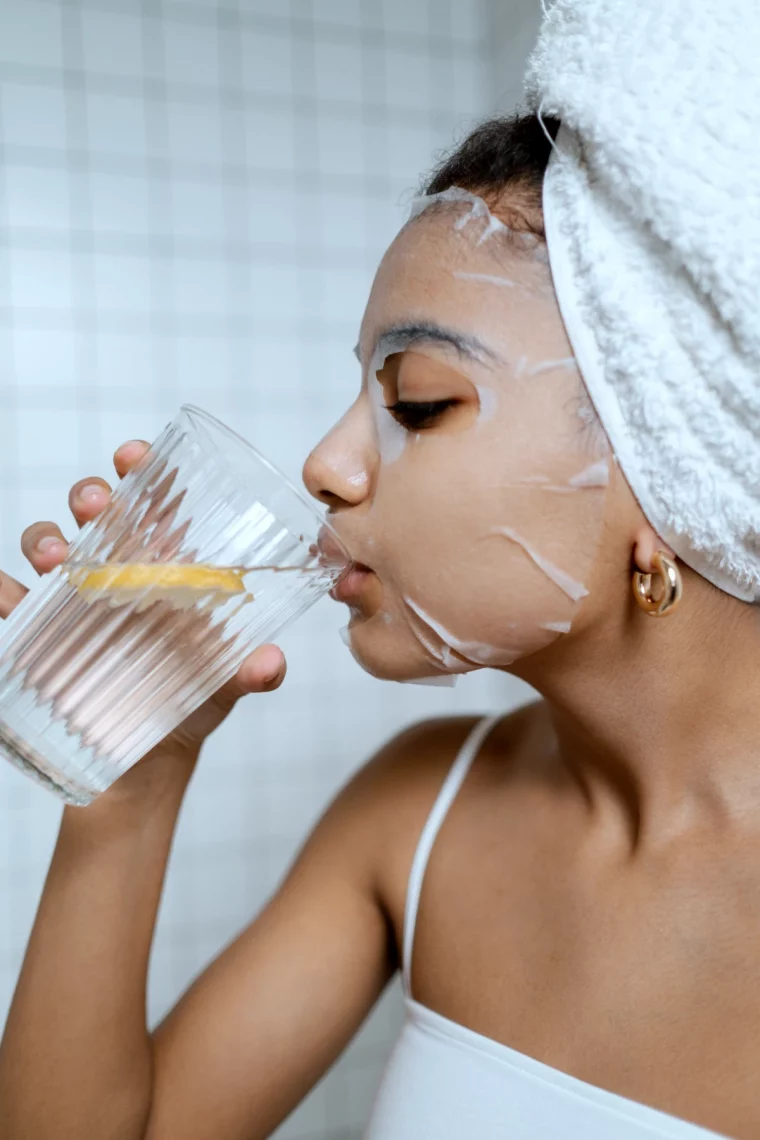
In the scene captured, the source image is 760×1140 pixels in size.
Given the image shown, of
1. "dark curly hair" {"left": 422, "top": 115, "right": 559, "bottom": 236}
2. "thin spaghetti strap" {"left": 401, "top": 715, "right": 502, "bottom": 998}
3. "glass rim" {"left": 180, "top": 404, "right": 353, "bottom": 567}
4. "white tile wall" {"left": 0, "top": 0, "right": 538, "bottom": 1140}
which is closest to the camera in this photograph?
"glass rim" {"left": 180, "top": 404, "right": 353, "bottom": 567}

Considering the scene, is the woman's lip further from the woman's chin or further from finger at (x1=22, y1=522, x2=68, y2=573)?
finger at (x1=22, y1=522, x2=68, y2=573)

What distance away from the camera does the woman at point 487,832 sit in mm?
683

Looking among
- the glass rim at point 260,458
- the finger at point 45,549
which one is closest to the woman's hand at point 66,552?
the finger at point 45,549

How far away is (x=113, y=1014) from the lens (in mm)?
793

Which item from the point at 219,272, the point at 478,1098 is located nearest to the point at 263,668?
the point at 478,1098

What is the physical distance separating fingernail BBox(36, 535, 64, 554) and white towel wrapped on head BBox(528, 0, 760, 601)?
38cm

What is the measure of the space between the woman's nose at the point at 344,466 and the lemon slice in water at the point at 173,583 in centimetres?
12

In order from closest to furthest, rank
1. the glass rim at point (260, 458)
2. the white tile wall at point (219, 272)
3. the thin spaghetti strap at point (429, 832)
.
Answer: the glass rim at point (260, 458) < the thin spaghetti strap at point (429, 832) < the white tile wall at point (219, 272)

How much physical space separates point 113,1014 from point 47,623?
33 cm

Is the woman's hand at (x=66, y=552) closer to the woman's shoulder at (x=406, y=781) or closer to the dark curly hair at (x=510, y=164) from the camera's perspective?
the woman's shoulder at (x=406, y=781)

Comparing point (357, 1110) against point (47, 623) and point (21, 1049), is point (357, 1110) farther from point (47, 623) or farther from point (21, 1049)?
point (47, 623)

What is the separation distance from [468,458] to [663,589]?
5.9 inches

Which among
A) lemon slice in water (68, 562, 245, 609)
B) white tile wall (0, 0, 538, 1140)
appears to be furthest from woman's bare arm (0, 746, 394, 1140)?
white tile wall (0, 0, 538, 1140)

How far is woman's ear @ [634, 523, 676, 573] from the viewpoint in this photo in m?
0.69
